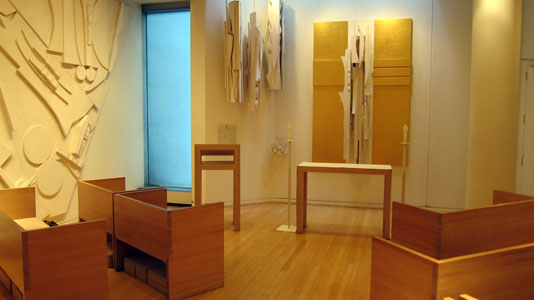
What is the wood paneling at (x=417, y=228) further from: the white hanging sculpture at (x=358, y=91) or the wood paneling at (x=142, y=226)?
the white hanging sculpture at (x=358, y=91)

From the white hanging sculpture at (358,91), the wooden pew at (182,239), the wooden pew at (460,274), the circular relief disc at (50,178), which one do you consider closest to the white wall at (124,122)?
the circular relief disc at (50,178)

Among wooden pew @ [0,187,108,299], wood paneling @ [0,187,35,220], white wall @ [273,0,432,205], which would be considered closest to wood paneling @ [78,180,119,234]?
wood paneling @ [0,187,35,220]

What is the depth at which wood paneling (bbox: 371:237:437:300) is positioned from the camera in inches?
73.2

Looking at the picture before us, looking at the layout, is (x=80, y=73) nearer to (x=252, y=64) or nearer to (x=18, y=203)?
(x=18, y=203)

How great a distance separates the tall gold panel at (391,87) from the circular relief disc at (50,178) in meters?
4.07

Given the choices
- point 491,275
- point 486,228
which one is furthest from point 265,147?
point 491,275

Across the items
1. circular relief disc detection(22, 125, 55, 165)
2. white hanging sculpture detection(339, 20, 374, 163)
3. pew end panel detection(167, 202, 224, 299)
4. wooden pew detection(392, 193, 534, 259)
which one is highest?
white hanging sculpture detection(339, 20, 374, 163)

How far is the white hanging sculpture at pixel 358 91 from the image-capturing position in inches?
224

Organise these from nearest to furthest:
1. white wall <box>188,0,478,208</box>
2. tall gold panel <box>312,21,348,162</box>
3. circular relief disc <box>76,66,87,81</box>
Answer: circular relief disc <box>76,66,87,81</box> < white wall <box>188,0,478,208</box> < tall gold panel <box>312,21,348,162</box>

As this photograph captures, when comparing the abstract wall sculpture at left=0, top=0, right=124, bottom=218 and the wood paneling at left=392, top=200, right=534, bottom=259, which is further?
the abstract wall sculpture at left=0, top=0, right=124, bottom=218

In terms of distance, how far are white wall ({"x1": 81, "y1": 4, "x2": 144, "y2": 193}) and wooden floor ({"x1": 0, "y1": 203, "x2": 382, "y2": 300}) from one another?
168 centimetres

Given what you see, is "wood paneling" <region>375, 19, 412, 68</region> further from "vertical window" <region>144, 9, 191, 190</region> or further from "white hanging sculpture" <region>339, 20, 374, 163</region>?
"vertical window" <region>144, 9, 191, 190</region>

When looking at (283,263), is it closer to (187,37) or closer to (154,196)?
(154,196)

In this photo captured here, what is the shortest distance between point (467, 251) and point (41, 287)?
254 cm
